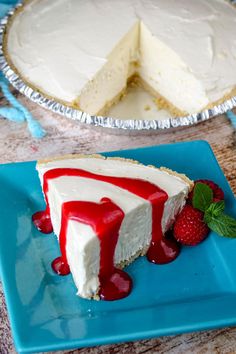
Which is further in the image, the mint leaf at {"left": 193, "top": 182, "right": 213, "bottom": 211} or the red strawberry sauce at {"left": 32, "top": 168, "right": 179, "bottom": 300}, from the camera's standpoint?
the mint leaf at {"left": 193, "top": 182, "right": 213, "bottom": 211}

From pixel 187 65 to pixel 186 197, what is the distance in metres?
0.64

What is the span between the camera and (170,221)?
1532mm

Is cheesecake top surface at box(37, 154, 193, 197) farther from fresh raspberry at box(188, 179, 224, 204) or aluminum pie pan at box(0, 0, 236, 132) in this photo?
aluminum pie pan at box(0, 0, 236, 132)

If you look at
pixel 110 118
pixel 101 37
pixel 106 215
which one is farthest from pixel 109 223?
pixel 101 37

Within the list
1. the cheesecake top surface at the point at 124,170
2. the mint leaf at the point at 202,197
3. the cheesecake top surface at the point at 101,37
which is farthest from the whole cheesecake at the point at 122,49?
the mint leaf at the point at 202,197

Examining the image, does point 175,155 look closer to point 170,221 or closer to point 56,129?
point 170,221

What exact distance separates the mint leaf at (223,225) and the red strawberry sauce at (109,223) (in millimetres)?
129

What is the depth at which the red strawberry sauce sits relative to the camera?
1.33m

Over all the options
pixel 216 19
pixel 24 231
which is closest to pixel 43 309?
pixel 24 231

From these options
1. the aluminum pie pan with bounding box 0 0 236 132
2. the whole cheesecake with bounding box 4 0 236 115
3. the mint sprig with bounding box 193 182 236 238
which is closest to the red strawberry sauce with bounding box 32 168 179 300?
the mint sprig with bounding box 193 182 236 238

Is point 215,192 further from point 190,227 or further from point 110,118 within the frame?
point 110,118

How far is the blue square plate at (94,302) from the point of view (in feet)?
4.13

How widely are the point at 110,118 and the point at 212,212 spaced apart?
523 mm

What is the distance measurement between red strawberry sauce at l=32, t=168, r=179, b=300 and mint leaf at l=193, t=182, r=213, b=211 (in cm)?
10
